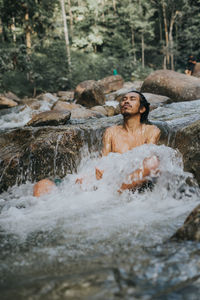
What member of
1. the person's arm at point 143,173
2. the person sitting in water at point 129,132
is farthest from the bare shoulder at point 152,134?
the person's arm at point 143,173

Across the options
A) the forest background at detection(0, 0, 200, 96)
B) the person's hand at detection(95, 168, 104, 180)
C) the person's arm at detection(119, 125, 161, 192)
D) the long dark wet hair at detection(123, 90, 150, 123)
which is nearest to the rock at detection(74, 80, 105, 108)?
the forest background at detection(0, 0, 200, 96)

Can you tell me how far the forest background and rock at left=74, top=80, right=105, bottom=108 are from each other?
572 cm

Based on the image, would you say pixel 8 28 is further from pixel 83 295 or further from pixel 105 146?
pixel 83 295

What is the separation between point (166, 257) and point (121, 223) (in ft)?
2.67

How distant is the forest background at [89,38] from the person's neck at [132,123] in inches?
509

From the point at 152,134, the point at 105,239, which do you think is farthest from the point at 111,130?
the point at 105,239

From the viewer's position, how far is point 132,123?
148 inches

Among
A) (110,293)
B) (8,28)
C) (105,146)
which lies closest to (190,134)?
(105,146)

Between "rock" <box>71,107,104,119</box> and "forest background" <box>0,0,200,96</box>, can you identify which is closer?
"rock" <box>71,107,104,119</box>

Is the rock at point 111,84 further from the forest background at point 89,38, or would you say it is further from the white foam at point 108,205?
the white foam at point 108,205

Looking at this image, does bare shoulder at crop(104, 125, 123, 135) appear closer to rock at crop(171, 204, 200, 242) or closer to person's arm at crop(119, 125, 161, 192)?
person's arm at crop(119, 125, 161, 192)

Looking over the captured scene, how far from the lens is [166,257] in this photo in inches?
58.2

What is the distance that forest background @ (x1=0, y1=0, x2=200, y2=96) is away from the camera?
18.7 m

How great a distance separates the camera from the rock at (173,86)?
28.3 ft
